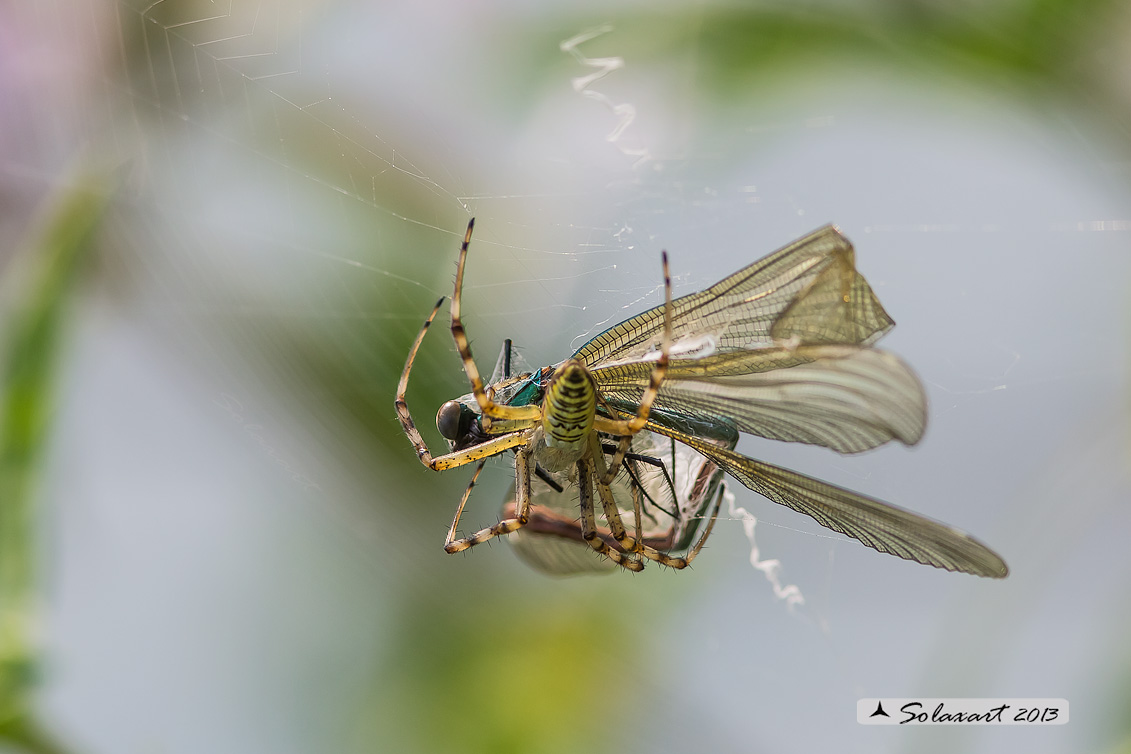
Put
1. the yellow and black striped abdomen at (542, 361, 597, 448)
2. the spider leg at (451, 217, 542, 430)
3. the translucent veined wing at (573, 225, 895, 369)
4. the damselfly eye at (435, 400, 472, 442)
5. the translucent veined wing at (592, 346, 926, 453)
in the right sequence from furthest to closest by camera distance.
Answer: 1. the damselfly eye at (435, 400, 472, 442)
2. the spider leg at (451, 217, 542, 430)
3. the yellow and black striped abdomen at (542, 361, 597, 448)
4. the translucent veined wing at (573, 225, 895, 369)
5. the translucent veined wing at (592, 346, 926, 453)

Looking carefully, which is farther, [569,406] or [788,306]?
[569,406]

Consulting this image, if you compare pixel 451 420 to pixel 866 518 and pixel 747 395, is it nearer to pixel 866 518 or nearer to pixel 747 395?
pixel 747 395

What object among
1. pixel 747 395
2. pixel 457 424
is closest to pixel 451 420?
pixel 457 424

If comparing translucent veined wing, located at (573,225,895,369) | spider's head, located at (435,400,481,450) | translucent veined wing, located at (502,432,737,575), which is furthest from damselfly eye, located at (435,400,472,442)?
translucent veined wing, located at (573,225,895,369)

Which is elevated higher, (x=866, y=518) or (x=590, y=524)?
(x=866, y=518)

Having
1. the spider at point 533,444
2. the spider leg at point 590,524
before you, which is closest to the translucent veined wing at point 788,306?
the spider at point 533,444

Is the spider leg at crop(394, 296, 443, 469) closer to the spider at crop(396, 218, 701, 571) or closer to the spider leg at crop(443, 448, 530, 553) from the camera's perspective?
the spider at crop(396, 218, 701, 571)
